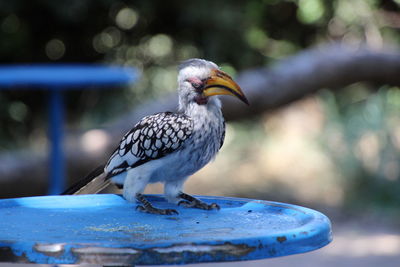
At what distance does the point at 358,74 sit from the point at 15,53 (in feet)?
12.4

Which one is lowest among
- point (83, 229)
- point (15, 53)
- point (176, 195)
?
point (83, 229)

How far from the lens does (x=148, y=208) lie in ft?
7.26

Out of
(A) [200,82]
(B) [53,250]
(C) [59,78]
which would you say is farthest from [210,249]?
(C) [59,78]

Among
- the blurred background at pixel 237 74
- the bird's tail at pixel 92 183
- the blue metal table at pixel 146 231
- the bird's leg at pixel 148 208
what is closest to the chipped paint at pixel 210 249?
the blue metal table at pixel 146 231

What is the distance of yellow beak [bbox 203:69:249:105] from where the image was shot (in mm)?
2146

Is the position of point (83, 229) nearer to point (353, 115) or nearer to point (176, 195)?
point (176, 195)

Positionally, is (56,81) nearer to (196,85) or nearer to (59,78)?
(59,78)

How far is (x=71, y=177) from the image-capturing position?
19.8 ft

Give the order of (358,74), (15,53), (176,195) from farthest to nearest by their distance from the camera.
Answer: (15,53)
(358,74)
(176,195)

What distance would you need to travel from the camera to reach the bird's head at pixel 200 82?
7.21ft

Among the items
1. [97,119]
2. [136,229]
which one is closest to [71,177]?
[97,119]

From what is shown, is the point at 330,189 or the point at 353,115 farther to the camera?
the point at 353,115

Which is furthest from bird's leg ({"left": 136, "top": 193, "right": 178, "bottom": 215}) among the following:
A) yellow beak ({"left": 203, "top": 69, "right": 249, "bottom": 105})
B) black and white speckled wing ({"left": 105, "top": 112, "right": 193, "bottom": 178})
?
yellow beak ({"left": 203, "top": 69, "right": 249, "bottom": 105})

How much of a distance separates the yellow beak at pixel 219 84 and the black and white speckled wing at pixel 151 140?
11 centimetres
